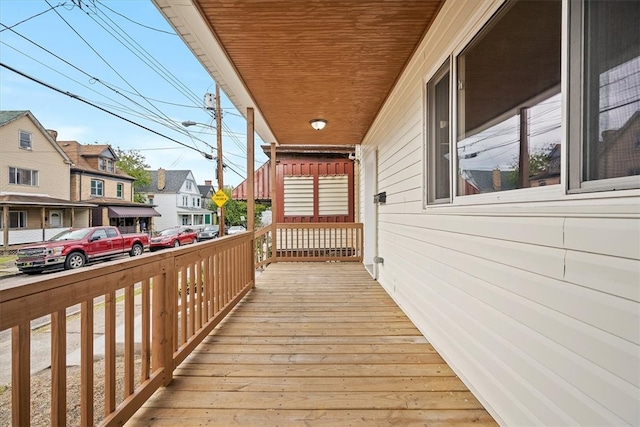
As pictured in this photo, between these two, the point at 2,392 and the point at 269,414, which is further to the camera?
the point at 2,392

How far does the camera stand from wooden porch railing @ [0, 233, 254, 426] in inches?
39.0

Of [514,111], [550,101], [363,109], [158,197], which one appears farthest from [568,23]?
[158,197]

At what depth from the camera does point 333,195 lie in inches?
288

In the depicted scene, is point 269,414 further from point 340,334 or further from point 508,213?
point 508,213

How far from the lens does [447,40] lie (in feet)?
6.75

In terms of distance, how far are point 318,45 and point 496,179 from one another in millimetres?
1896

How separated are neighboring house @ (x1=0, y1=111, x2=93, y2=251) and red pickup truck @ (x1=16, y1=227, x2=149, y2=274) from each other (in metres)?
1.46

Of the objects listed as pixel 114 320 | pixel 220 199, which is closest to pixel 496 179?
pixel 114 320

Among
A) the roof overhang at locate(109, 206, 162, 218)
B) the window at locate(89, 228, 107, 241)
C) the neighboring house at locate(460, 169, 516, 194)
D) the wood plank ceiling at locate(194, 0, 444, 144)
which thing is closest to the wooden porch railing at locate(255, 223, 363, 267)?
the wood plank ceiling at locate(194, 0, 444, 144)

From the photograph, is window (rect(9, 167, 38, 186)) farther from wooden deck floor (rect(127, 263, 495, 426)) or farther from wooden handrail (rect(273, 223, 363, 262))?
wooden deck floor (rect(127, 263, 495, 426))

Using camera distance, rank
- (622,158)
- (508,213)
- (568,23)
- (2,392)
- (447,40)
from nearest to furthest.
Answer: (622,158) → (568,23) → (508,213) → (447,40) → (2,392)

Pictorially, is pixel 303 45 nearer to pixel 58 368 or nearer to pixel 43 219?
pixel 58 368

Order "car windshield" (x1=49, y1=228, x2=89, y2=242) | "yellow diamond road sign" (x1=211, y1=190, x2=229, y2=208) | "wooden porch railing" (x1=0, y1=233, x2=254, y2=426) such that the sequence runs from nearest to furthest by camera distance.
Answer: "wooden porch railing" (x1=0, y1=233, x2=254, y2=426) < "car windshield" (x1=49, y1=228, x2=89, y2=242) < "yellow diamond road sign" (x1=211, y1=190, x2=229, y2=208)

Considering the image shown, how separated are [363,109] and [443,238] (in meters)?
2.69
